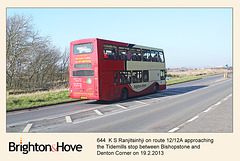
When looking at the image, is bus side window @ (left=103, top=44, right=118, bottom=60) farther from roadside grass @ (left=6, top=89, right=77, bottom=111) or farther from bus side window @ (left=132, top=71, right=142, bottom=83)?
roadside grass @ (left=6, top=89, right=77, bottom=111)

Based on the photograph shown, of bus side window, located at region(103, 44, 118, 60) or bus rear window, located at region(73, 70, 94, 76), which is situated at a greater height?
bus side window, located at region(103, 44, 118, 60)

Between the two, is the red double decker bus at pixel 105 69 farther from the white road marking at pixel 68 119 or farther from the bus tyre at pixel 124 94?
the white road marking at pixel 68 119

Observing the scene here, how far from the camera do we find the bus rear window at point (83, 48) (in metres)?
13.5

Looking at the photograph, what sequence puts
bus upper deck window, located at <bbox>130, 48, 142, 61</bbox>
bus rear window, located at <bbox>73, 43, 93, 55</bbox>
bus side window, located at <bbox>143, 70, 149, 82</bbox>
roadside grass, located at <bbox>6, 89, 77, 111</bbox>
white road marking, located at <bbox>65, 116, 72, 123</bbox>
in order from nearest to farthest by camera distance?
white road marking, located at <bbox>65, 116, 72, 123</bbox> < roadside grass, located at <bbox>6, 89, 77, 111</bbox> < bus rear window, located at <bbox>73, 43, 93, 55</bbox> < bus upper deck window, located at <bbox>130, 48, 142, 61</bbox> < bus side window, located at <bbox>143, 70, 149, 82</bbox>

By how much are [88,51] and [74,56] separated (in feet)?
4.18

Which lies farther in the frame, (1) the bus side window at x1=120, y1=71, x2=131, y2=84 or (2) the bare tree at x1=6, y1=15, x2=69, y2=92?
(2) the bare tree at x1=6, y1=15, x2=69, y2=92

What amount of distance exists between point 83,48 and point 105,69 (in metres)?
1.92

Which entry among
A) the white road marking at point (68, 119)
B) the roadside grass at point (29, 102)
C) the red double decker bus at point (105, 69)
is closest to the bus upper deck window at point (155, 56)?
the red double decker bus at point (105, 69)

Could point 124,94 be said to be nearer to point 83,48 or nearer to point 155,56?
point 83,48

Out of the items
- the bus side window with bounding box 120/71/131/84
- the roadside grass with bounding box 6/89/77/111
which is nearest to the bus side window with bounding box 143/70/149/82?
the bus side window with bounding box 120/71/131/84

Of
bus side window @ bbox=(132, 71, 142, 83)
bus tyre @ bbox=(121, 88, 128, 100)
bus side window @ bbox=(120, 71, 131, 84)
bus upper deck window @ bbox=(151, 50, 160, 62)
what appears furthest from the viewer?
bus upper deck window @ bbox=(151, 50, 160, 62)

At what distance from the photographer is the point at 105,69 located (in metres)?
13.9

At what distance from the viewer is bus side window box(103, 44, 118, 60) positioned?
542 inches

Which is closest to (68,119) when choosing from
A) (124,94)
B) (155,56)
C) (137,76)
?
(124,94)
